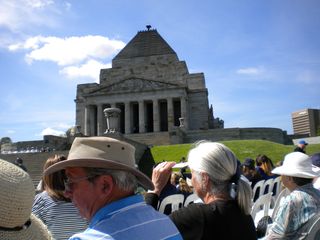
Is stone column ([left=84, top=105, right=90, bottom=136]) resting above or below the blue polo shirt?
above

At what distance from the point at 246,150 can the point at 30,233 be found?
96.8 feet

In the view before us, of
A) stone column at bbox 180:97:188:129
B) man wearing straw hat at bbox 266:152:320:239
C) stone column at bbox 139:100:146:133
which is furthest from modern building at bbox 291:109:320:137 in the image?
man wearing straw hat at bbox 266:152:320:239

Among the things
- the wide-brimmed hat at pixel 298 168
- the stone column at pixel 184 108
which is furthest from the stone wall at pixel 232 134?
the wide-brimmed hat at pixel 298 168

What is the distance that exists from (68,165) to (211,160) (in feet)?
4.83

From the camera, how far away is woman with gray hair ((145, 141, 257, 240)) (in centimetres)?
339

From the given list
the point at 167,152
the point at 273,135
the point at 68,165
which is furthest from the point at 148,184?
the point at 273,135

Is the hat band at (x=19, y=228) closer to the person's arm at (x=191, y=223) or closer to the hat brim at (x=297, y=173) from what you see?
the person's arm at (x=191, y=223)

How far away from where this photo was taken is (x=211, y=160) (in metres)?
3.70

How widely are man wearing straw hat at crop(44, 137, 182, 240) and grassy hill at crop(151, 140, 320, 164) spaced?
1027 inches

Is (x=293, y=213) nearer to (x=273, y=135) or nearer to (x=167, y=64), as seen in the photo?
(x=273, y=135)

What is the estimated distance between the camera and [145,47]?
2520 inches

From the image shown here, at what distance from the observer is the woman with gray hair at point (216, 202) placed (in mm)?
3395

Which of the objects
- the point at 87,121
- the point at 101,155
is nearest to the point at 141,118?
the point at 87,121

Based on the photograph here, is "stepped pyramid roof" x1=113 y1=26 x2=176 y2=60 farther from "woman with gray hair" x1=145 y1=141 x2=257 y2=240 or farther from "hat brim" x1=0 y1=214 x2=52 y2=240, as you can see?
"hat brim" x1=0 y1=214 x2=52 y2=240
